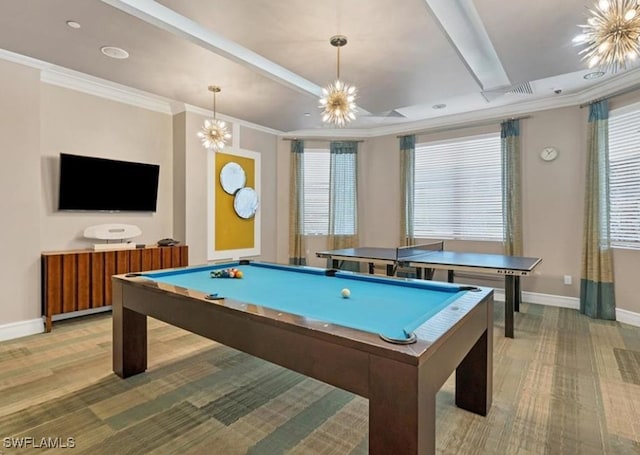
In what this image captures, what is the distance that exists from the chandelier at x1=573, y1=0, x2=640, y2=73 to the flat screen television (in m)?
4.76

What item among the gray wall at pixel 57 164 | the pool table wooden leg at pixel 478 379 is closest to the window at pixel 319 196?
the gray wall at pixel 57 164

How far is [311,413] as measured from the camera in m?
2.13

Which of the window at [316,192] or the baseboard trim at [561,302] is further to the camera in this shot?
the window at [316,192]

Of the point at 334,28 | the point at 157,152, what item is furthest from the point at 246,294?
the point at 157,152

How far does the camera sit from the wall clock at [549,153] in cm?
466

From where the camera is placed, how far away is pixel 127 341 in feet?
8.34

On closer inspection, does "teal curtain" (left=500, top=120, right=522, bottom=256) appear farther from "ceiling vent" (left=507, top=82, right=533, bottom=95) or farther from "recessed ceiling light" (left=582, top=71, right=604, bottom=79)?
"recessed ceiling light" (left=582, top=71, right=604, bottom=79)

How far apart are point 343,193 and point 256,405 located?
181 inches

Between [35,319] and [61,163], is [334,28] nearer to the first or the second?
[61,163]

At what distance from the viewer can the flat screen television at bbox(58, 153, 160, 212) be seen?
153 inches

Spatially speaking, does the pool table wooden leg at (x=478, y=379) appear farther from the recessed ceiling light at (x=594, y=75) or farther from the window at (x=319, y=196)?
the window at (x=319, y=196)

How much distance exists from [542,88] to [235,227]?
4.88 meters

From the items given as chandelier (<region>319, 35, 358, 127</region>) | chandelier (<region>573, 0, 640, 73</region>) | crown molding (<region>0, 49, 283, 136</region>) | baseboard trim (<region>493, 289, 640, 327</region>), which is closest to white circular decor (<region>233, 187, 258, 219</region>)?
crown molding (<region>0, 49, 283, 136</region>)

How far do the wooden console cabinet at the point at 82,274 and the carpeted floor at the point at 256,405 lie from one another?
49cm
